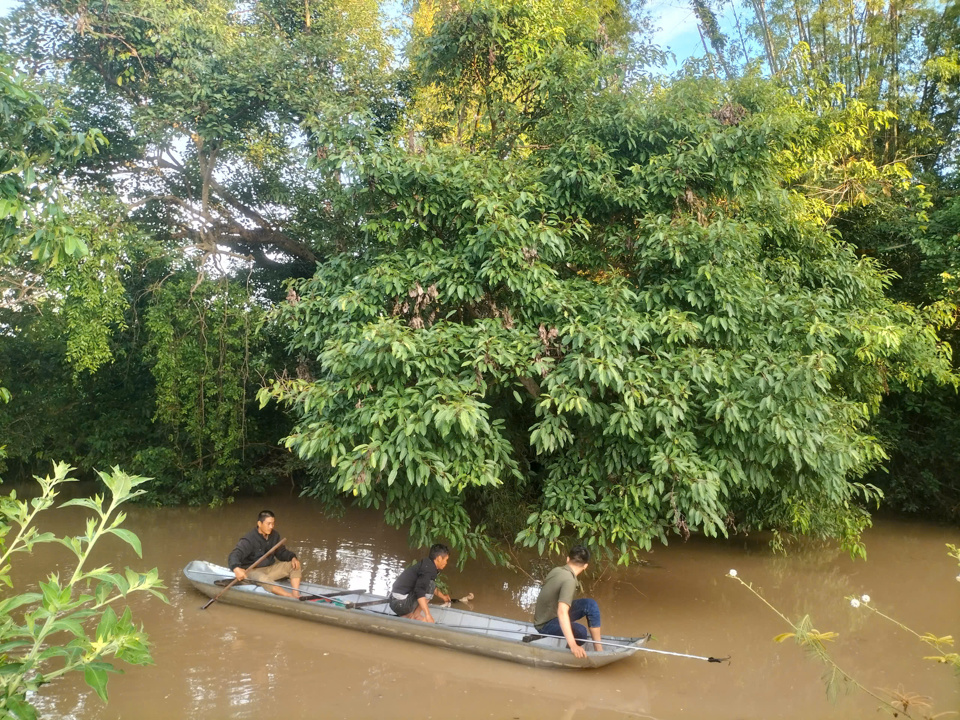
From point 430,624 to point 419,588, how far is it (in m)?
0.31

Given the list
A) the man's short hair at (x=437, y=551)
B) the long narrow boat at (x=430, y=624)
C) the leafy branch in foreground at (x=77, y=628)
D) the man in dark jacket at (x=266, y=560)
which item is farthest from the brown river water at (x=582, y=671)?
the leafy branch in foreground at (x=77, y=628)

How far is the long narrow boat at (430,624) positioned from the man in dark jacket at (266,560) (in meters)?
0.12

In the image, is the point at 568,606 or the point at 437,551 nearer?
the point at 568,606

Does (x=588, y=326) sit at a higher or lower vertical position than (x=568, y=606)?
higher

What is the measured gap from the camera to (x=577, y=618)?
17.8ft

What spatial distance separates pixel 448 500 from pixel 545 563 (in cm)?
218

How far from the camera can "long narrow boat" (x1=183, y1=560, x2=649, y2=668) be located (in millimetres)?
5250

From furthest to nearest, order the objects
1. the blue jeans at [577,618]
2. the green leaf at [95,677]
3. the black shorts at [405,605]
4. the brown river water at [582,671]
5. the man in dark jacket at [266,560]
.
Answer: the man in dark jacket at [266,560] → the black shorts at [405,605] → the blue jeans at [577,618] → the brown river water at [582,671] → the green leaf at [95,677]

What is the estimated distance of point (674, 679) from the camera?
5.23 meters

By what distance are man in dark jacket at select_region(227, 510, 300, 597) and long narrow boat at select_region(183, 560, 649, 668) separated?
4.8 inches

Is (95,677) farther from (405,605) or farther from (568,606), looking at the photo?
(405,605)

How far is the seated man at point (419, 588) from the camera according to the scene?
19.5 feet

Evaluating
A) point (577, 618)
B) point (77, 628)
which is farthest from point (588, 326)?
point (77, 628)

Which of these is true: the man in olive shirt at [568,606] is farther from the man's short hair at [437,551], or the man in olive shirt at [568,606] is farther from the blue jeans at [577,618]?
the man's short hair at [437,551]
